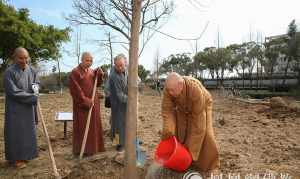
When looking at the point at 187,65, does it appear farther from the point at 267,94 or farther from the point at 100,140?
the point at 100,140

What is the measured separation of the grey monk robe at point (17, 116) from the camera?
4977 mm

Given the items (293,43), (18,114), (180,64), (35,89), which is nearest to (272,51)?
(293,43)

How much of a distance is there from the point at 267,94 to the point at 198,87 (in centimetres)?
2151

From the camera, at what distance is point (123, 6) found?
3922 mm

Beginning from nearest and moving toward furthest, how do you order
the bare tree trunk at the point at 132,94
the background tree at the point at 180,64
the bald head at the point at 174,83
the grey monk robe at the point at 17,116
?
the bald head at the point at 174,83 → the bare tree trunk at the point at 132,94 → the grey monk robe at the point at 17,116 → the background tree at the point at 180,64

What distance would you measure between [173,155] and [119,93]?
2548mm

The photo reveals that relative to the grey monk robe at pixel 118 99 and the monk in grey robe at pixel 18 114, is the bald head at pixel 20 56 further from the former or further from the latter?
the grey monk robe at pixel 118 99

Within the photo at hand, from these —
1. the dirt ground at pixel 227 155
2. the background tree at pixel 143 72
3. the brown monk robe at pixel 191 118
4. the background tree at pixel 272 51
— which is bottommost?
the dirt ground at pixel 227 155

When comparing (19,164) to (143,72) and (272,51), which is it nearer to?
(272,51)

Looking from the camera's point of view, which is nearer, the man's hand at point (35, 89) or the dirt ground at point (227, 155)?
the dirt ground at point (227, 155)

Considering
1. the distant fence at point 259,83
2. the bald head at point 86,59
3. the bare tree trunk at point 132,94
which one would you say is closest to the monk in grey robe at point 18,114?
the bald head at point 86,59

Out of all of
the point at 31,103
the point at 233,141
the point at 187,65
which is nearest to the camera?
the point at 31,103

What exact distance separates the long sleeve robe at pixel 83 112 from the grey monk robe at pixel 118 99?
0.38 m

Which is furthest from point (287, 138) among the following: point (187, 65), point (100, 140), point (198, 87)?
point (187, 65)
